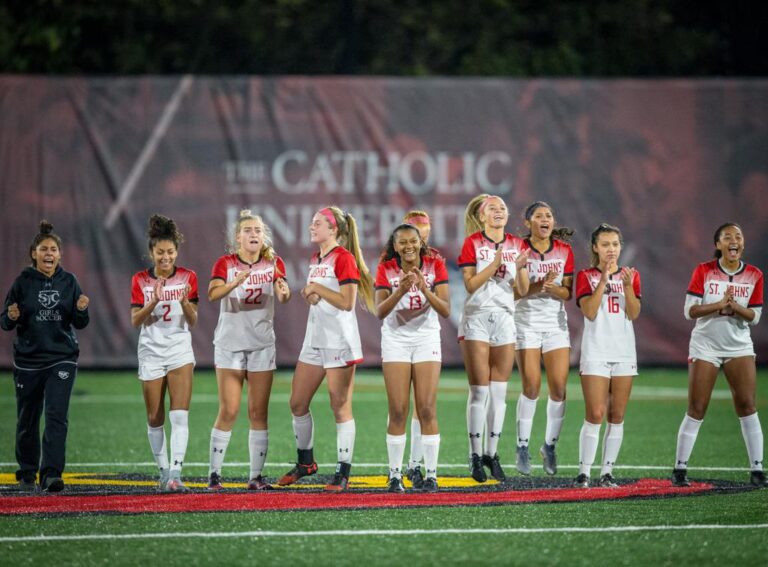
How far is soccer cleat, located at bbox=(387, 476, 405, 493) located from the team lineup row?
12 millimetres

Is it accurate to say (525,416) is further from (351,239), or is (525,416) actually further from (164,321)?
(164,321)

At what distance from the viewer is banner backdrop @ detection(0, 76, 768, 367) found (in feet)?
57.4

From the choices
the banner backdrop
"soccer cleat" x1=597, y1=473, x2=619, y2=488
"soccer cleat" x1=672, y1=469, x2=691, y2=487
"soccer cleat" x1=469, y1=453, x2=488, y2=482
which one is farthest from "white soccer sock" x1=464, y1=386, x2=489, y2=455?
the banner backdrop

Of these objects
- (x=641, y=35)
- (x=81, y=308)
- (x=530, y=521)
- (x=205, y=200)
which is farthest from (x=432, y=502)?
(x=641, y=35)

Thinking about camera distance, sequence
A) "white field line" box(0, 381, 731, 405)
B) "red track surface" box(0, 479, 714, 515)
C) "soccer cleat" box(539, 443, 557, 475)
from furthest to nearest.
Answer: "white field line" box(0, 381, 731, 405)
"soccer cleat" box(539, 443, 557, 475)
"red track surface" box(0, 479, 714, 515)

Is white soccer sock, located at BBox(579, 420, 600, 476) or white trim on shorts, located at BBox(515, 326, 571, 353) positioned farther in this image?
white trim on shorts, located at BBox(515, 326, 571, 353)

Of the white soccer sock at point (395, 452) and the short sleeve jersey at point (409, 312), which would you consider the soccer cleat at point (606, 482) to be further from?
the short sleeve jersey at point (409, 312)

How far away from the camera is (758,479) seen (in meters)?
8.15

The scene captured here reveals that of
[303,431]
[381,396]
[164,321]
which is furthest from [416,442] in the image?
[381,396]

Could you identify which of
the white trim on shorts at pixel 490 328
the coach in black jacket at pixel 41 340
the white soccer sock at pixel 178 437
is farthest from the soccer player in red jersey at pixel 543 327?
the coach in black jacket at pixel 41 340

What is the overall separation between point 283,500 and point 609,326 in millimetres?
2477

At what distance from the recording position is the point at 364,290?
8.48 m

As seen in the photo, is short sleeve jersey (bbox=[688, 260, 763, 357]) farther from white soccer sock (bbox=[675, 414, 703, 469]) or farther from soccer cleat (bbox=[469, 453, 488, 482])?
soccer cleat (bbox=[469, 453, 488, 482])

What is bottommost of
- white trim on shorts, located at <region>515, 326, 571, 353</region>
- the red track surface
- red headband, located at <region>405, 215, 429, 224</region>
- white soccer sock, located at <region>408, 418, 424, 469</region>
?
the red track surface
